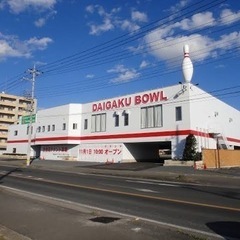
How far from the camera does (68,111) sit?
52406 mm

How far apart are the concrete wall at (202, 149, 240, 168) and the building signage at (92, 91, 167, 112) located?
8.31 metres

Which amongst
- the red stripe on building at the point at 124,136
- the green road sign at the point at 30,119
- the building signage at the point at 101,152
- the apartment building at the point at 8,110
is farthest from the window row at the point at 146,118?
the apartment building at the point at 8,110

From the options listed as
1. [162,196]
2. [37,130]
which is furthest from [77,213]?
[37,130]

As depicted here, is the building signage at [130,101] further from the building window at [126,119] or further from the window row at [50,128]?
the window row at [50,128]

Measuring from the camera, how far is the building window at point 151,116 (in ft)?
133

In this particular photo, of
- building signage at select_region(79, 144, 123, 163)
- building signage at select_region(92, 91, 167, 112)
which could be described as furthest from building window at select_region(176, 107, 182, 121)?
building signage at select_region(79, 144, 123, 163)

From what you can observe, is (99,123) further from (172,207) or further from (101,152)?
(172,207)

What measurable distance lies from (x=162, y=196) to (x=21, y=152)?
5566 centimetres

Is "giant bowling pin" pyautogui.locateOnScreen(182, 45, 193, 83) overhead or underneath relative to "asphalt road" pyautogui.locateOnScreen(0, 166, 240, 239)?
overhead

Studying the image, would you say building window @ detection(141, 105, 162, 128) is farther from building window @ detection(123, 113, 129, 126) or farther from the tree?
the tree

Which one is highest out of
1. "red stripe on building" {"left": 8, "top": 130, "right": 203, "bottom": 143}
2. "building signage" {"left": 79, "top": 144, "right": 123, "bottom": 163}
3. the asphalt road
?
"red stripe on building" {"left": 8, "top": 130, "right": 203, "bottom": 143}

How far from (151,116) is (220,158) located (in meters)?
9.21

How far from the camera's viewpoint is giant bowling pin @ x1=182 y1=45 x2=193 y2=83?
126ft

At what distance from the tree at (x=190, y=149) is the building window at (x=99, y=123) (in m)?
14.4
